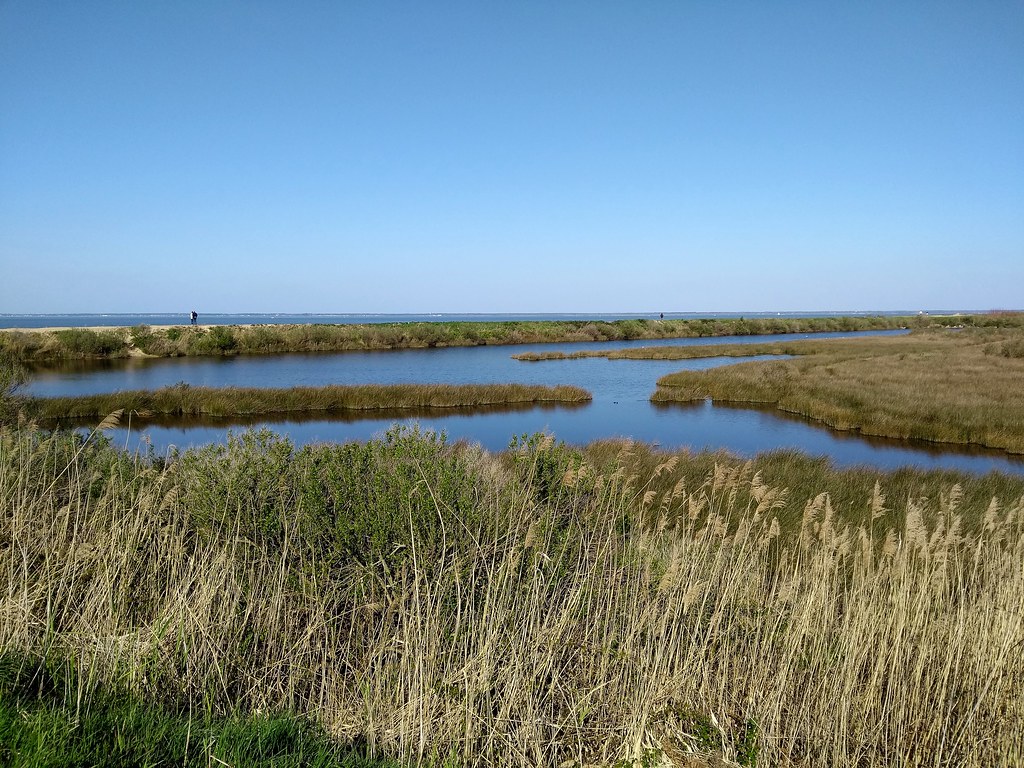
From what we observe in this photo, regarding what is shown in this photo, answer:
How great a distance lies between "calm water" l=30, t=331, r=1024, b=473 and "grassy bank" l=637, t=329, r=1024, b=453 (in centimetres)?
123

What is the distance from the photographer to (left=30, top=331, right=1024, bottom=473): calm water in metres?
Answer: 17.8

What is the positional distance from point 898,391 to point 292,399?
2473 cm

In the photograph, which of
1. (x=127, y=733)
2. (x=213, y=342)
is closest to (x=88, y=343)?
(x=213, y=342)

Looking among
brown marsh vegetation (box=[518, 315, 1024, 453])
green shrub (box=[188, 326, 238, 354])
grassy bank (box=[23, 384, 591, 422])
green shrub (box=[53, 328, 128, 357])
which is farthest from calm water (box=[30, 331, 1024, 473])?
green shrub (box=[53, 328, 128, 357])

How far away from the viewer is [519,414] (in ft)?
79.3

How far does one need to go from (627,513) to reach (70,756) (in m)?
6.18

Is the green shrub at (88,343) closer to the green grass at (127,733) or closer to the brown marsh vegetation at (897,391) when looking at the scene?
the brown marsh vegetation at (897,391)

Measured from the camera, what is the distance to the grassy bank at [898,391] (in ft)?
62.6

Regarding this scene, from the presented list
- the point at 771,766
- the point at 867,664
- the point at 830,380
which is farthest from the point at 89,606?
the point at 830,380

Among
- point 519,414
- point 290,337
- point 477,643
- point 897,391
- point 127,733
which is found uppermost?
point 290,337

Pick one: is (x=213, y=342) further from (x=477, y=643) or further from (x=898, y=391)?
(x=477, y=643)

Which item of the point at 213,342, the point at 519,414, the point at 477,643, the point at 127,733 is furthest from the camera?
the point at 213,342

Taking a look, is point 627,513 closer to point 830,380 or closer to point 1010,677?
point 1010,677

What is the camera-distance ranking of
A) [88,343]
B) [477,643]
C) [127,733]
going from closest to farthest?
[127,733], [477,643], [88,343]
